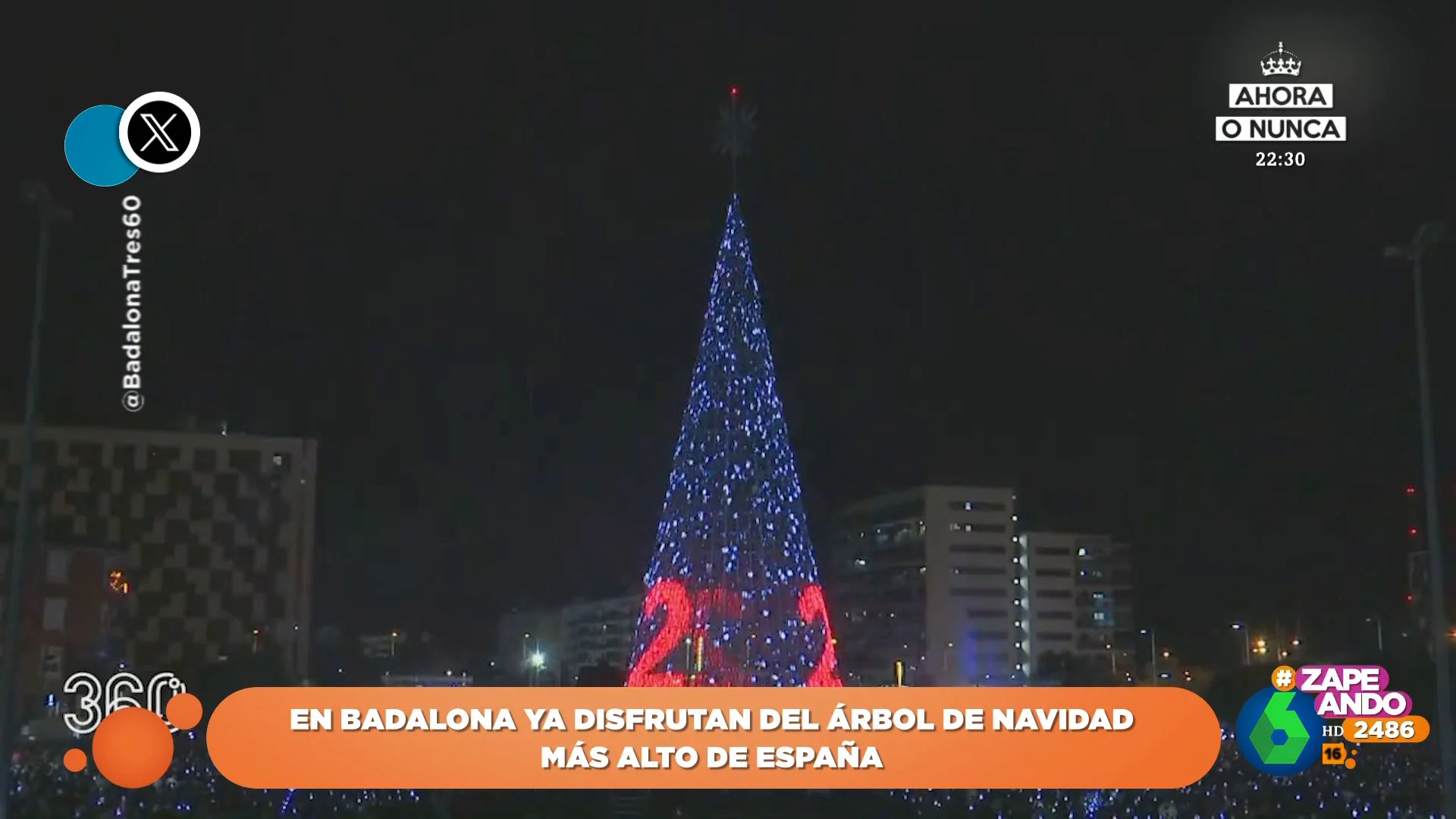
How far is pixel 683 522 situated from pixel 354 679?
152 feet

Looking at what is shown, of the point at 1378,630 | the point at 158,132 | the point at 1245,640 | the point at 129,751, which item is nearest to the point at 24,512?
the point at 129,751

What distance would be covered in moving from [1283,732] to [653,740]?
26.7ft

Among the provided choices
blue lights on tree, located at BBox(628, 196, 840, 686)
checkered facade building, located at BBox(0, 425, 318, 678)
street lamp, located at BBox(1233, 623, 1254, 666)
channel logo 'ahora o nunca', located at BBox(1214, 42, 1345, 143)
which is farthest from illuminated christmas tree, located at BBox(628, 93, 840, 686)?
street lamp, located at BBox(1233, 623, 1254, 666)

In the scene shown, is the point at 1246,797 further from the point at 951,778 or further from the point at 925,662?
the point at 925,662

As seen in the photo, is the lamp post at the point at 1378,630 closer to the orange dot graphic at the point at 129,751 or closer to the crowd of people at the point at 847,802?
the crowd of people at the point at 847,802

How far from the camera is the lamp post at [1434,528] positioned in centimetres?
1576

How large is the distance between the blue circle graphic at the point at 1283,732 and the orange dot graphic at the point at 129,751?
13464mm

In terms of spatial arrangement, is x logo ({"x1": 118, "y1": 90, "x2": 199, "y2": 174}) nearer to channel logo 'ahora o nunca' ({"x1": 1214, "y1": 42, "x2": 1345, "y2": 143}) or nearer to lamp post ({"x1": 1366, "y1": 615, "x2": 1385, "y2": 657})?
channel logo 'ahora o nunca' ({"x1": 1214, "y1": 42, "x2": 1345, "y2": 143})

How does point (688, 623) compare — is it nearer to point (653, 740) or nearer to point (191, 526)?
point (653, 740)

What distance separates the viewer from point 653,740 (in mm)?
15562


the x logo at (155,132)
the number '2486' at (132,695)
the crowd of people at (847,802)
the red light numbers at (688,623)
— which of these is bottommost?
the crowd of people at (847,802)

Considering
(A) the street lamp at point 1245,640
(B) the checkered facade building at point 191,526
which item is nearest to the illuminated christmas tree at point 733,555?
(B) the checkered facade building at point 191,526

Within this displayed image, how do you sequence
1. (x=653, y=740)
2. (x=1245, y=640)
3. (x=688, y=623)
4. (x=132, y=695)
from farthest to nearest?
(x=1245, y=640), (x=688, y=623), (x=132, y=695), (x=653, y=740)

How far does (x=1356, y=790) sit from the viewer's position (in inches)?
1088
